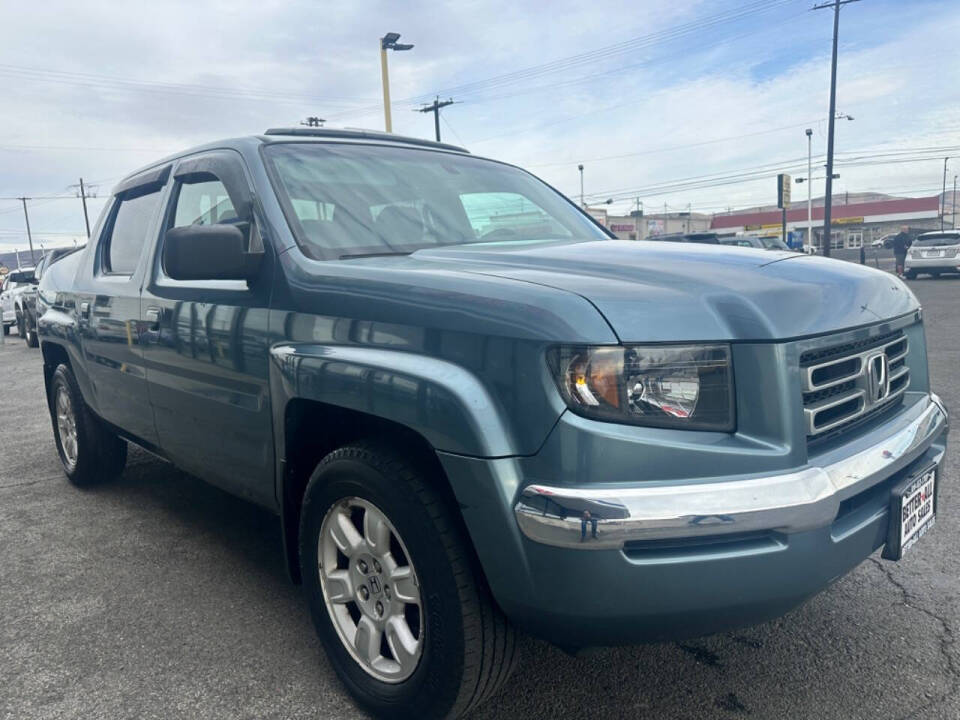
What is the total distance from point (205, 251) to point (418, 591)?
48.5 inches

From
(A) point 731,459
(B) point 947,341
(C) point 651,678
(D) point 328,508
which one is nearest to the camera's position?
(A) point 731,459

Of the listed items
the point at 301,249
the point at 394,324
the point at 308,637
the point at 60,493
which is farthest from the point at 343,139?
the point at 60,493

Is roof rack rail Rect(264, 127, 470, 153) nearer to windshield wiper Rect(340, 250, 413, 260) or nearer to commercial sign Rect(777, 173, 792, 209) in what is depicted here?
windshield wiper Rect(340, 250, 413, 260)

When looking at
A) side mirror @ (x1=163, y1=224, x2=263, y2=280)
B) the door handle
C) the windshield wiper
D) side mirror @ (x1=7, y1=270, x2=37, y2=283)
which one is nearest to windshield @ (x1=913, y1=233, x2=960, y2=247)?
side mirror @ (x1=7, y1=270, x2=37, y2=283)

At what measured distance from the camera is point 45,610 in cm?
308

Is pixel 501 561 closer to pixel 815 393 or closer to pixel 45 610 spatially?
pixel 815 393

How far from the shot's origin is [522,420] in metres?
1.80

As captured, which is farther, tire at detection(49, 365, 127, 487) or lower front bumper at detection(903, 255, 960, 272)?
lower front bumper at detection(903, 255, 960, 272)

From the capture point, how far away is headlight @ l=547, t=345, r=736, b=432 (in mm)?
1799

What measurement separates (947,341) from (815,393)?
29.5 feet

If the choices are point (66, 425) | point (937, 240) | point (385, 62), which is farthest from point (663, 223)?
point (66, 425)

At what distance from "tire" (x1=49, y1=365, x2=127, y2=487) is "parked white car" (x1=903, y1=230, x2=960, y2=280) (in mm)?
23317

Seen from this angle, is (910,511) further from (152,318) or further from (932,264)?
(932,264)

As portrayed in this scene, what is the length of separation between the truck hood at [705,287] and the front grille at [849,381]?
0.25 feet
